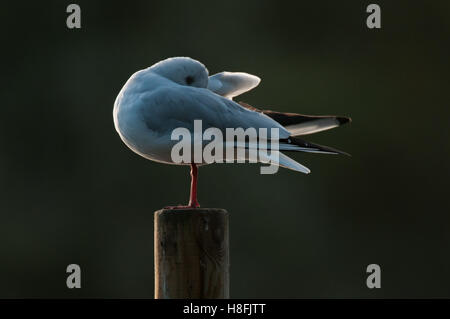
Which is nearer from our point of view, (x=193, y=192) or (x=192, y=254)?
(x=192, y=254)

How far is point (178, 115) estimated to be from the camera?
3.46 meters

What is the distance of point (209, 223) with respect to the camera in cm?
288

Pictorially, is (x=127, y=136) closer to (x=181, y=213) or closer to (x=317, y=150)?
(x=181, y=213)

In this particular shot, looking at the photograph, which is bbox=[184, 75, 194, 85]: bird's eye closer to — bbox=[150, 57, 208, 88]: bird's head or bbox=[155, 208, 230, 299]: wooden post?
bbox=[150, 57, 208, 88]: bird's head

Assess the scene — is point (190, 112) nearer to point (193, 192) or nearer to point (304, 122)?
point (193, 192)

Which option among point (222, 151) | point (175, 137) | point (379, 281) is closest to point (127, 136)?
point (175, 137)

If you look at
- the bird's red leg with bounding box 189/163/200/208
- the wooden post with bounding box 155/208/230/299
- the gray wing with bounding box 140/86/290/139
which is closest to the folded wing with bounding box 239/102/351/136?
the gray wing with bounding box 140/86/290/139

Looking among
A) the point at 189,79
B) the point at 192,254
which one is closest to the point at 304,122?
the point at 189,79

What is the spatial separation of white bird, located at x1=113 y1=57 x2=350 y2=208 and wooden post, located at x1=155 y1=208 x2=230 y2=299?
552mm

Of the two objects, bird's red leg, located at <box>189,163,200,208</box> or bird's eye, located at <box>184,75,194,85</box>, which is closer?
bird's red leg, located at <box>189,163,200,208</box>

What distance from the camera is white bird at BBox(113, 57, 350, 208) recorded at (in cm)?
337

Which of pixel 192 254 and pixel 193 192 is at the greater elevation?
pixel 193 192

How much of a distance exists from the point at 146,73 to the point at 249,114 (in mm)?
543

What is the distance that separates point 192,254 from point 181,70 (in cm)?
113
